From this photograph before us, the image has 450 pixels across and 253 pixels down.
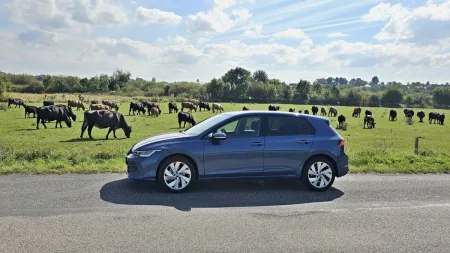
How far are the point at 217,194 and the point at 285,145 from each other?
1972 millimetres

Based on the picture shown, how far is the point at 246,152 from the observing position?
8578 millimetres

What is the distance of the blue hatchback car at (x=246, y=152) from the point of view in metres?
8.38

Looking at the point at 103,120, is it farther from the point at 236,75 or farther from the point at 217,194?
the point at 236,75

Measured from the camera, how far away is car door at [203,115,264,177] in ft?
27.8

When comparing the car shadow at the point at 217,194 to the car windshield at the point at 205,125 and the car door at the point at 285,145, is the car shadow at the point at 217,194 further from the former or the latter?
the car windshield at the point at 205,125

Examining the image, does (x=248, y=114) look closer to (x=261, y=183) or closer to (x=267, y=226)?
(x=261, y=183)

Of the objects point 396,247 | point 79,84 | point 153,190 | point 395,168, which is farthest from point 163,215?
point 79,84

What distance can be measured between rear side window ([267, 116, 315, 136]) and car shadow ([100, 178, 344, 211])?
1.38 meters

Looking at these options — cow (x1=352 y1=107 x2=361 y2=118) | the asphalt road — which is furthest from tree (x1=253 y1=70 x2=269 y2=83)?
the asphalt road

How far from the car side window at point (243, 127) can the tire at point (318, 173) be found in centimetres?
154

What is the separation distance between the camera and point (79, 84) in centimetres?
13612

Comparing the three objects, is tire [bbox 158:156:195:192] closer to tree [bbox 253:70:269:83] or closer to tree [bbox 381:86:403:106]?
tree [bbox 381:86:403:106]

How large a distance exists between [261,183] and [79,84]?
454 ft

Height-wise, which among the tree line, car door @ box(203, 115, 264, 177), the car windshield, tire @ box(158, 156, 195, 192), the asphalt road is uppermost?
the tree line
